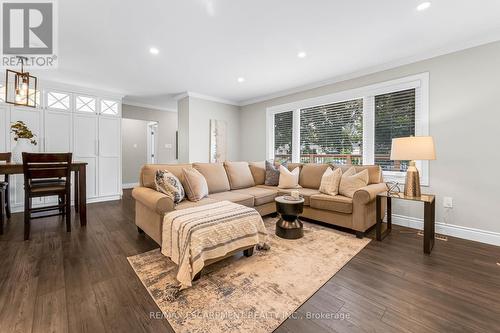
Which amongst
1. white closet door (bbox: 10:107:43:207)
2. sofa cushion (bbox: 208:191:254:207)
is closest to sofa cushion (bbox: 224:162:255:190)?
sofa cushion (bbox: 208:191:254:207)

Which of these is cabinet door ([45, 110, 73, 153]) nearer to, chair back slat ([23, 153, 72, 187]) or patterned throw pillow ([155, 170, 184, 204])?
chair back slat ([23, 153, 72, 187])

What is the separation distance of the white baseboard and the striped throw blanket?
7.52 ft

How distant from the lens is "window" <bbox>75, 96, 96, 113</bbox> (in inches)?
172

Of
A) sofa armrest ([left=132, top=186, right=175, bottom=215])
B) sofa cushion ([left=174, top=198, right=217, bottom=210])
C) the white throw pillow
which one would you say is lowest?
sofa cushion ([left=174, top=198, right=217, bottom=210])

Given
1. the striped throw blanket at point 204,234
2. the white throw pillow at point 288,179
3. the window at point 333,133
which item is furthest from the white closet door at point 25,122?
the window at point 333,133

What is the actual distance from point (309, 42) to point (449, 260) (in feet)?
9.26

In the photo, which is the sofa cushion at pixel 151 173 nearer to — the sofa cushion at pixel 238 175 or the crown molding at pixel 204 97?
the sofa cushion at pixel 238 175

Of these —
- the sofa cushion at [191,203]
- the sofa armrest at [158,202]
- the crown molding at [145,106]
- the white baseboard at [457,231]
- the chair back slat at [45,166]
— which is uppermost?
the crown molding at [145,106]

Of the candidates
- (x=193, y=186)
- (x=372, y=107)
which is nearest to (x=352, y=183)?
(x=372, y=107)

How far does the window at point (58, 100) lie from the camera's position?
161 inches

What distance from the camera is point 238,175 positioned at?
364cm

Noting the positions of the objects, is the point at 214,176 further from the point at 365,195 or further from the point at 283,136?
the point at 283,136

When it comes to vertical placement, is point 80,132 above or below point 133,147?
above

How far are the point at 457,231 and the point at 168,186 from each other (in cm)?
360
